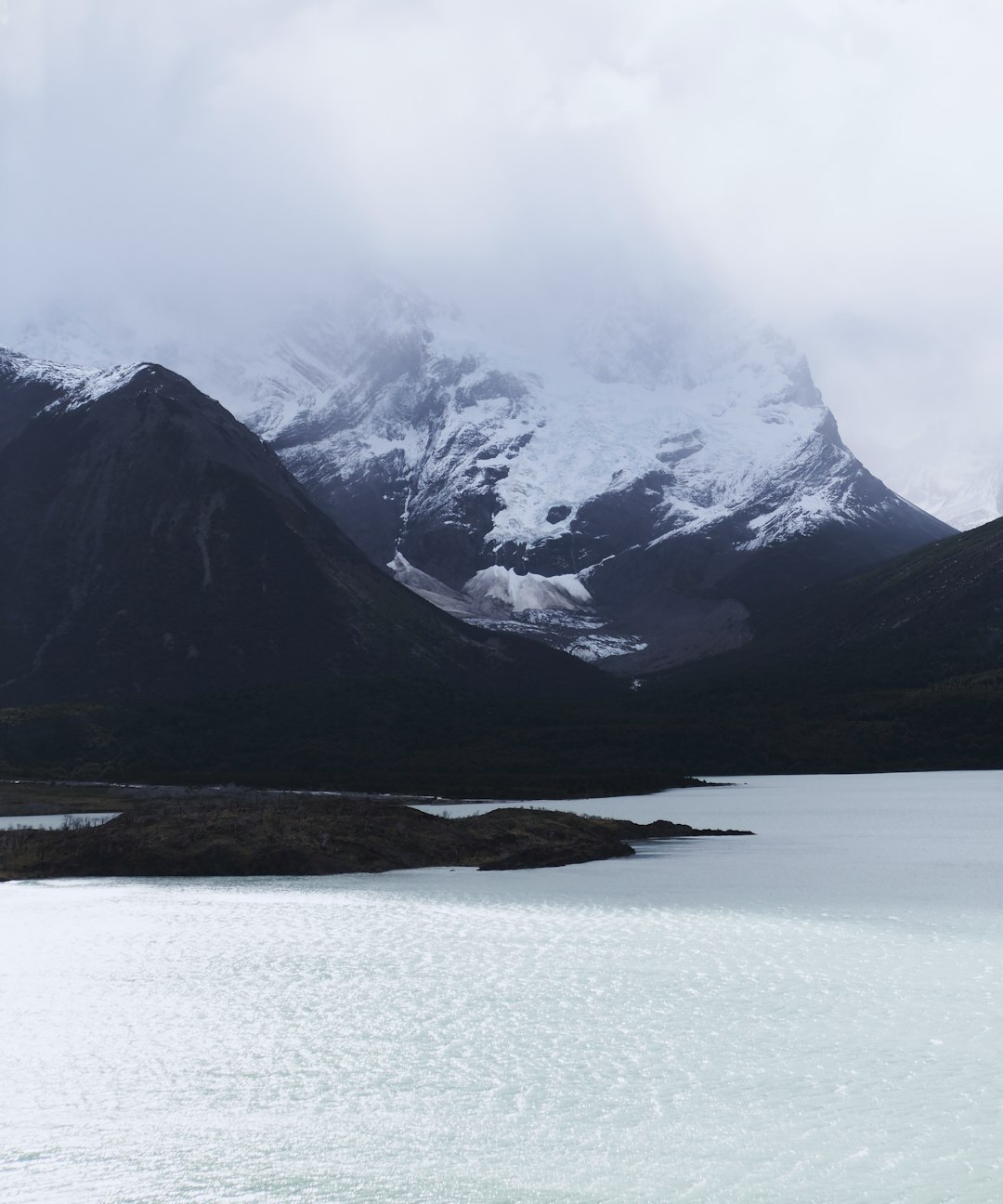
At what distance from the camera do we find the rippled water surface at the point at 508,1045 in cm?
2500

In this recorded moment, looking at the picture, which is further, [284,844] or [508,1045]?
[284,844]

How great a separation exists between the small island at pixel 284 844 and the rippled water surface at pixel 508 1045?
9496 mm

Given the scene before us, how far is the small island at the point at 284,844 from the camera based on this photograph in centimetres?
7225

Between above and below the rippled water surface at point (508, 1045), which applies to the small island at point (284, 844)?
above

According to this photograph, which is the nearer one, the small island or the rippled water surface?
the rippled water surface

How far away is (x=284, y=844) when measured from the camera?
72375 millimetres

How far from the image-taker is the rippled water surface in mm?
25000

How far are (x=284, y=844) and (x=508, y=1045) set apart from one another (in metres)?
40.5

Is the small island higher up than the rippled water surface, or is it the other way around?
the small island

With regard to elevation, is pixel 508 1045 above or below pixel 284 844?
below

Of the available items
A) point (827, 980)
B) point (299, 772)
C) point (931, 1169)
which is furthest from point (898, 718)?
point (931, 1169)

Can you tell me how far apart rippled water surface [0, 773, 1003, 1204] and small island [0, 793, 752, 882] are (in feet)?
31.2

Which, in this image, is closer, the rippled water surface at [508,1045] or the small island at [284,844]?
the rippled water surface at [508,1045]

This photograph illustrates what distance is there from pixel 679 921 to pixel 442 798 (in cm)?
7743
